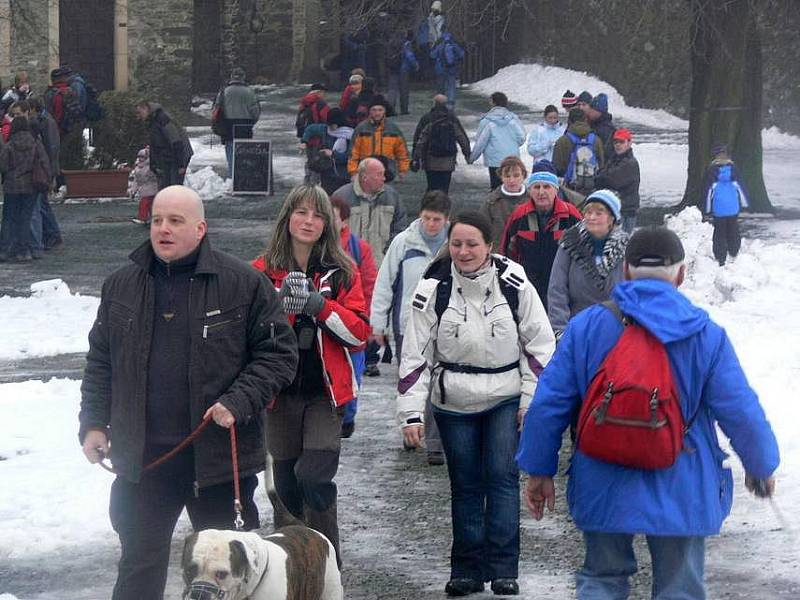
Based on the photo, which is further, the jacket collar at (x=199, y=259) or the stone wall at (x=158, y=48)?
the stone wall at (x=158, y=48)

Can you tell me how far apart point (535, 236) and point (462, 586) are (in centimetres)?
335

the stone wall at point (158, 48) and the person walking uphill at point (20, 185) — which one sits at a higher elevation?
the stone wall at point (158, 48)

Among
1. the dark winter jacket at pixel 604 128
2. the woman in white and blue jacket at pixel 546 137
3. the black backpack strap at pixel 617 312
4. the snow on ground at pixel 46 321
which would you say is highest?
the black backpack strap at pixel 617 312

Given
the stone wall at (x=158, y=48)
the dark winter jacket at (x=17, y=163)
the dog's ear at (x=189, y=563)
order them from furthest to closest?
the stone wall at (x=158, y=48), the dark winter jacket at (x=17, y=163), the dog's ear at (x=189, y=563)

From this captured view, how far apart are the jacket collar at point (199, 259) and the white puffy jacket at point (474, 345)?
1368 millimetres

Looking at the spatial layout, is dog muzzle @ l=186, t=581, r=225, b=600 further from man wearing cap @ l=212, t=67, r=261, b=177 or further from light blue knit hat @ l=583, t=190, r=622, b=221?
man wearing cap @ l=212, t=67, r=261, b=177

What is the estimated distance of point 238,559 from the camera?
489cm

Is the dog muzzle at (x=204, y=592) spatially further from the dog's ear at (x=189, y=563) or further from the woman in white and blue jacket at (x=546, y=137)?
the woman in white and blue jacket at (x=546, y=137)

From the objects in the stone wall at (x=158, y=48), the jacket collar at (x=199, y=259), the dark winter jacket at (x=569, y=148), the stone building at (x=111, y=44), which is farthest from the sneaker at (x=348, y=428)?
the stone wall at (x=158, y=48)

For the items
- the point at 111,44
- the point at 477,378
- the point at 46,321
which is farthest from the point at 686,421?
the point at 111,44

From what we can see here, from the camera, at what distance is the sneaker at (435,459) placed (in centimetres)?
912

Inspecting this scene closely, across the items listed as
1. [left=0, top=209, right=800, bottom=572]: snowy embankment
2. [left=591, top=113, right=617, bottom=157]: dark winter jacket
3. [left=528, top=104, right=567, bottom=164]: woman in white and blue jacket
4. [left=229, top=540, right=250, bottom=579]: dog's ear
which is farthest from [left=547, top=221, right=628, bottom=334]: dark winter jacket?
[left=528, top=104, right=567, bottom=164]: woman in white and blue jacket

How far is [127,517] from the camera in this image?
18.3ft

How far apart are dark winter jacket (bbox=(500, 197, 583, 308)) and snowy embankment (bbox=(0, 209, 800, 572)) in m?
1.62
